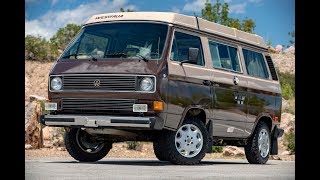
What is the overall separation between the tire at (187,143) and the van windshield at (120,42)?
102cm

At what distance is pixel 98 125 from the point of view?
9586mm

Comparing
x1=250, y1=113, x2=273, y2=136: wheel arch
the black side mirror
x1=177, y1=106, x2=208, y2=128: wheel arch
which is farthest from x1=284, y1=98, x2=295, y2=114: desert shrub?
the black side mirror

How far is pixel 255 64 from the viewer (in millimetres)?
12172

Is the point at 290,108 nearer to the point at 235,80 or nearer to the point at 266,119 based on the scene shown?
the point at 266,119

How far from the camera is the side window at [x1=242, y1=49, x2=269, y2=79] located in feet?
39.0

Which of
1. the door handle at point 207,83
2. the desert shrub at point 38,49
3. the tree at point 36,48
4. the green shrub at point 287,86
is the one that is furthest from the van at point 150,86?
the tree at point 36,48

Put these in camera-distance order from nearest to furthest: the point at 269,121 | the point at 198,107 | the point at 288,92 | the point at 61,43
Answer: the point at 198,107 → the point at 269,121 → the point at 288,92 → the point at 61,43

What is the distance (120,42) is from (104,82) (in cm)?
83

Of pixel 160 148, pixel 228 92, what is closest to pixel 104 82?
pixel 160 148

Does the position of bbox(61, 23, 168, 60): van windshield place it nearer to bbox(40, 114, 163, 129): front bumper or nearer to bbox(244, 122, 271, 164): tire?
bbox(40, 114, 163, 129): front bumper

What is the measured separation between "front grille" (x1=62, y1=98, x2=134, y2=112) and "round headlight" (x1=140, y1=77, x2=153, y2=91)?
0.22 meters

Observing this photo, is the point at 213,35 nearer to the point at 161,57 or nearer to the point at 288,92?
the point at 161,57

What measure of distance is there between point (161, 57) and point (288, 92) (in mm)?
16863
